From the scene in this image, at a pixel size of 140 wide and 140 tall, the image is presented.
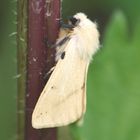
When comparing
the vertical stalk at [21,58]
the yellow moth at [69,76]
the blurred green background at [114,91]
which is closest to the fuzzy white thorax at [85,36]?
the yellow moth at [69,76]

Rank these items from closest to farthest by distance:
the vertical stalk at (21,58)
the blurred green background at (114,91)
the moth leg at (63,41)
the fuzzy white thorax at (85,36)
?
the vertical stalk at (21,58) < the moth leg at (63,41) < the fuzzy white thorax at (85,36) < the blurred green background at (114,91)

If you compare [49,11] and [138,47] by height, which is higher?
[49,11]

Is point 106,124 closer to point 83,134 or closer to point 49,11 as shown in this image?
point 83,134

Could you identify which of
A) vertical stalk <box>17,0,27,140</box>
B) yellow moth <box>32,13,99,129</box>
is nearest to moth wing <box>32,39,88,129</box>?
yellow moth <box>32,13,99,129</box>

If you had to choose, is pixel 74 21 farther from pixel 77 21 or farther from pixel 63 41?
pixel 63 41

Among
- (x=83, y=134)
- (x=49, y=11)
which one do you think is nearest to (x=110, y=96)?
(x=83, y=134)

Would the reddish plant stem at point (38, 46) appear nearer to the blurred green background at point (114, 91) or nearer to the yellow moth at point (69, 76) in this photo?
the yellow moth at point (69, 76)

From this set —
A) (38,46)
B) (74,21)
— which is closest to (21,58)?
(38,46)

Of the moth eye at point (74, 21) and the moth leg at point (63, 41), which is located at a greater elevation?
the moth eye at point (74, 21)
